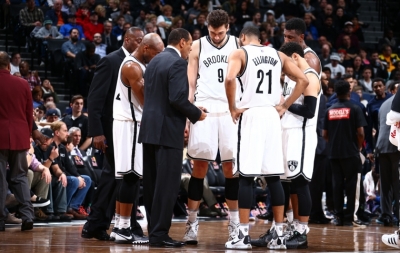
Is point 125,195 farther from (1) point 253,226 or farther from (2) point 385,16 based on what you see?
(2) point 385,16

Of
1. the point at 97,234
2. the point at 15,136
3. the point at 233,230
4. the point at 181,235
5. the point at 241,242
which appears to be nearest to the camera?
the point at 241,242

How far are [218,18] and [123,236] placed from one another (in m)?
2.40

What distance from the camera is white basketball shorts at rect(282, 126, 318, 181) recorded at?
25.2 feet

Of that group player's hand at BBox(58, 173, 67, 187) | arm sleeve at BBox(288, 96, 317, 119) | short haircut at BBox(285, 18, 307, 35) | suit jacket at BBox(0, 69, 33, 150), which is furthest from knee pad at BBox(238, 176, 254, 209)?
player's hand at BBox(58, 173, 67, 187)

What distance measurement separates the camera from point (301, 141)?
7770 millimetres

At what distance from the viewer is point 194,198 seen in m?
7.96

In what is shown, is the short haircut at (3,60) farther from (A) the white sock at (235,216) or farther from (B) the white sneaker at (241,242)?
(B) the white sneaker at (241,242)

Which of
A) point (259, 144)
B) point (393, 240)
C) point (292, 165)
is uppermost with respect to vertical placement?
point (259, 144)

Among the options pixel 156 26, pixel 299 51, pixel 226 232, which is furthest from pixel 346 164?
pixel 156 26

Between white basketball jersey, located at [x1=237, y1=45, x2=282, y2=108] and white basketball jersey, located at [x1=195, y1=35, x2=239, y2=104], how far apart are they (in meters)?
0.61

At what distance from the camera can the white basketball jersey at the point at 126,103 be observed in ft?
25.8

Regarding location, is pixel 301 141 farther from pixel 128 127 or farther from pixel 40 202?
pixel 40 202

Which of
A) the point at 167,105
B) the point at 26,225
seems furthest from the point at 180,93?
the point at 26,225

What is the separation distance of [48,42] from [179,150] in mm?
9471
